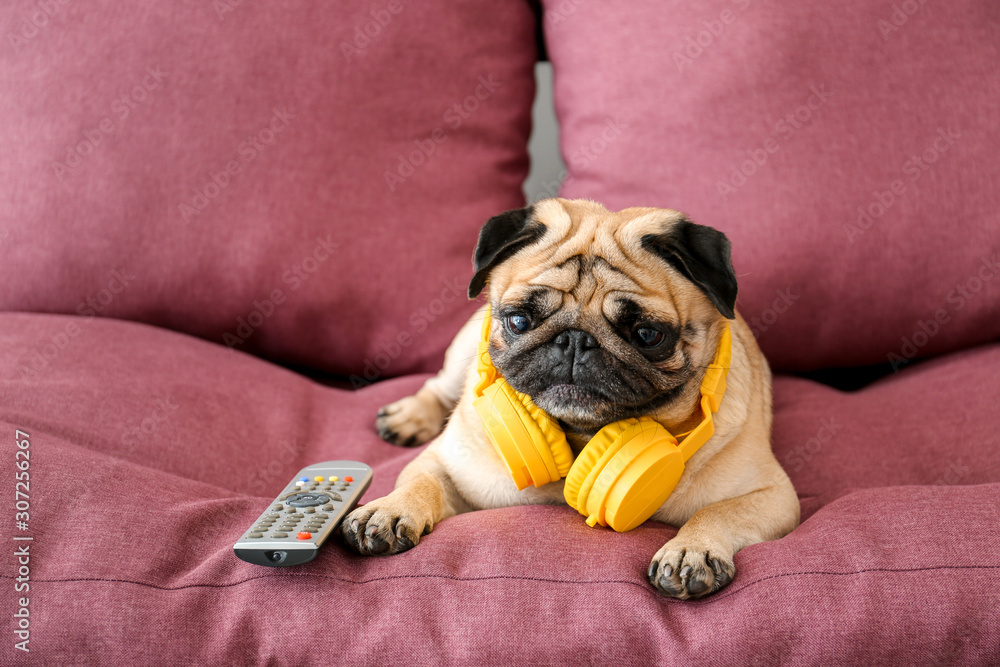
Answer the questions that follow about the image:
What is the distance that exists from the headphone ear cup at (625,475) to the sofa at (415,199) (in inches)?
5.8

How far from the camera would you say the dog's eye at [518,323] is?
4.66 ft

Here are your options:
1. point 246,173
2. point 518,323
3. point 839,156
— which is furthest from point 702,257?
point 246,173

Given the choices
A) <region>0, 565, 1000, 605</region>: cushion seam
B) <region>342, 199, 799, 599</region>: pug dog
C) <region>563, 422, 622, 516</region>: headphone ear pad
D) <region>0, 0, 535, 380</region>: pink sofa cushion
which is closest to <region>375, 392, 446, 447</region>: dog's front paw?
<region>0, 0, 535, 380</region>: pink sofa cushion

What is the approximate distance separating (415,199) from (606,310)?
41.2 inches

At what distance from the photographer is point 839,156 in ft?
6.51

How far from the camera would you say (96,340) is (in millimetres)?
1873

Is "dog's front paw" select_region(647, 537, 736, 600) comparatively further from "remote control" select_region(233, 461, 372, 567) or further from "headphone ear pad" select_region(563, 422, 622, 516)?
"remote control" select_region(233, 461, 372, 567)

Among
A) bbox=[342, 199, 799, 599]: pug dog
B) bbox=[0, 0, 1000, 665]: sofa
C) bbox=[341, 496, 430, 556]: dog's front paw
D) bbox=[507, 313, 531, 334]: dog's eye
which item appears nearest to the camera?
bbox=[341, 496, 430, 556]: dog's front paw

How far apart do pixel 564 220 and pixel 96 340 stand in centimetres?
135

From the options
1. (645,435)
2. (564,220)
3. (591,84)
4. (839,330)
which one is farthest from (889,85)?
(645,435)

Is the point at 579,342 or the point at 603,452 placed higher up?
the point at 579,342

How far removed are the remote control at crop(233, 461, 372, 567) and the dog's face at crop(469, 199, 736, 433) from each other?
1.31 feet

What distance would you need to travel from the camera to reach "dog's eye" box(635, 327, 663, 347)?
1.35 meters

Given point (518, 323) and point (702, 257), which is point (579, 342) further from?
point (702, 257)
